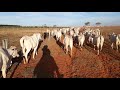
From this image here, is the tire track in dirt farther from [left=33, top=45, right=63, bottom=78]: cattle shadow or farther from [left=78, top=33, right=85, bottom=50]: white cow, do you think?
[left=78, top=33, right=85, bottom=50]: white cow

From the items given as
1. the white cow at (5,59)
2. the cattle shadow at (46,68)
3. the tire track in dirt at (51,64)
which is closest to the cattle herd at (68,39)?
the white cow at (5,59)

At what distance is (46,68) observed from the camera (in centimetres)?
701

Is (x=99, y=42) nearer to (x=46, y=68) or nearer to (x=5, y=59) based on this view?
(x=46, y=68)

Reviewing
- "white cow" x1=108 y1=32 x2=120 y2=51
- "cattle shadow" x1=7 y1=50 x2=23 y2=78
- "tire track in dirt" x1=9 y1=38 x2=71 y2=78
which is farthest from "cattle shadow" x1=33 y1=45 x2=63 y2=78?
"white cow" x1=108 y1=32 x2=120 y2=51

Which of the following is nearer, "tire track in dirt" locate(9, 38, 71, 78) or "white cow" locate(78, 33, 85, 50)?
"tire track in dirt" locate(9, 38, 71, 78)

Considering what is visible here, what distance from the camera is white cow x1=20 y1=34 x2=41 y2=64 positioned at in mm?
7170

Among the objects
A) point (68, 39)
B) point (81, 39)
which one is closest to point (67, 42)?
point (68, 39)

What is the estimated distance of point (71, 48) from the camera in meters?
7.46

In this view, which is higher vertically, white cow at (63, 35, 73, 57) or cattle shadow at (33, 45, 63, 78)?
white cow at (63, 35, 73, 57)

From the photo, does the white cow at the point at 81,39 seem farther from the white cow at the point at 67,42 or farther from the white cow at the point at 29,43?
the white cow at the point at 29,43

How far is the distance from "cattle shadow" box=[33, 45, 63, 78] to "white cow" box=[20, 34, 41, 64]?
330mm

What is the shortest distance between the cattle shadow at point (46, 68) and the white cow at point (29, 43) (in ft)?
1.08

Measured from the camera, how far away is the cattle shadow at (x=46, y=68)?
22.4ft
